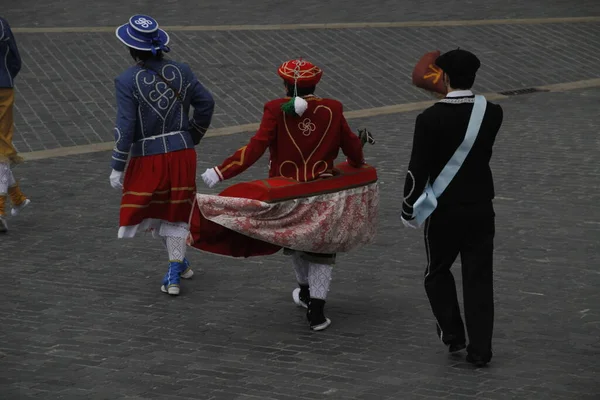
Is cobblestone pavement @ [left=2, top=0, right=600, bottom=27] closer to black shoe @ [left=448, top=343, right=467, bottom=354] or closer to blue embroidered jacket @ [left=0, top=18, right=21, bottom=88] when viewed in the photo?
blue embroidered jacket @ [left=0, top=18, right=21, bottom=88]

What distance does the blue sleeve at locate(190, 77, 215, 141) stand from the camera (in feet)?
28.4

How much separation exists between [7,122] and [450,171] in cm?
457

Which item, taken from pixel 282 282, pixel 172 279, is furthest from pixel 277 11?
pixel 172 279

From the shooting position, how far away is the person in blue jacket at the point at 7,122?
1012cm

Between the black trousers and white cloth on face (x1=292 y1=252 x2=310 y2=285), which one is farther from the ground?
the black trousers

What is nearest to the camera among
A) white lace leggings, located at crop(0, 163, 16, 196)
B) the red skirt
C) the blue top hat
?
the blue top hat

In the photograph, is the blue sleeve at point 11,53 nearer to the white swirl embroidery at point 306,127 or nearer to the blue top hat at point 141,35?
the blue top hat at point 141,35

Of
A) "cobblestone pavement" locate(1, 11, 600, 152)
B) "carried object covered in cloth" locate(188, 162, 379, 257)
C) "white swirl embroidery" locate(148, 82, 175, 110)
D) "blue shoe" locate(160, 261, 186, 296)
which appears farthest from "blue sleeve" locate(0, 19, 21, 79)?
"carried object covered in cloth" locate(188, 162, 379, 257)

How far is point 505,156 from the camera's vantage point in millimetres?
12359

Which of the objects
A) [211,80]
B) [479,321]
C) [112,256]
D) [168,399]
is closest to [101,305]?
[112,256]

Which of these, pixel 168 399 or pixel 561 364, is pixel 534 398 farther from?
pixel 168 399

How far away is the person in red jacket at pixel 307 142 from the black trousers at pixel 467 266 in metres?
0.85

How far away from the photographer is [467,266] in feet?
23.8

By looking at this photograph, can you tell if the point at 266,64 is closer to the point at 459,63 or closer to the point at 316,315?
the point at 316,315
